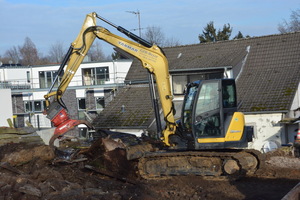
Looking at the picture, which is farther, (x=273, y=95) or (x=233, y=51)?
(x=233, y=51)

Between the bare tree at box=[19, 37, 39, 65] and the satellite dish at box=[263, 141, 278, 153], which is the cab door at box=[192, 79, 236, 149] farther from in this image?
the bare tree at box=[19, 37, 39, 65]

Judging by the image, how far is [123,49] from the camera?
15148 mm

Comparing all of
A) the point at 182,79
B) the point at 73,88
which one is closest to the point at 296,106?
the point at 182,79

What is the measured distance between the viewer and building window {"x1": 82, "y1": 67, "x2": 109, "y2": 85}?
40.2 m

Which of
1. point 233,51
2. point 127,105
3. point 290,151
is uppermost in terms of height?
point 233,51

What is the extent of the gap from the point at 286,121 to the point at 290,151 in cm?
541

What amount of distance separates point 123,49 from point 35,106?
29.0 metres

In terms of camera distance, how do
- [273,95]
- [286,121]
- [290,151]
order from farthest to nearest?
[273,95] → [286,121] → [290,151]

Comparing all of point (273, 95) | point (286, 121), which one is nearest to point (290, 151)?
point (286, 121)

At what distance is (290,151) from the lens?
1839 cm

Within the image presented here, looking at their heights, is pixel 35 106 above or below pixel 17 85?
below

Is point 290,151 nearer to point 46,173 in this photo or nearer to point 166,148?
point 166,148

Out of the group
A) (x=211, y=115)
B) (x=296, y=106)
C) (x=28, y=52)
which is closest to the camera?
(x=211, y=115)

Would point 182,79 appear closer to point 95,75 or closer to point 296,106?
point 296,106
